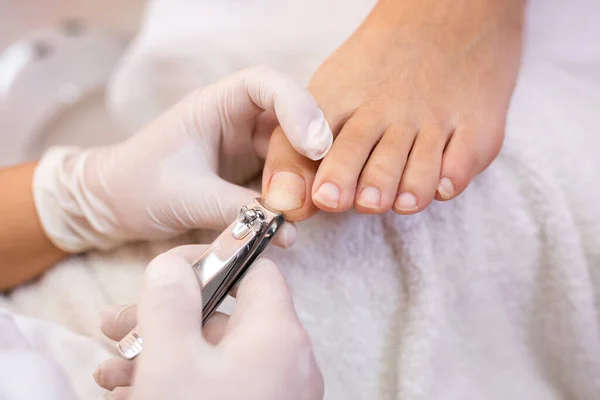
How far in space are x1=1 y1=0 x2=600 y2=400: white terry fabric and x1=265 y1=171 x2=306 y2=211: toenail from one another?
7cm

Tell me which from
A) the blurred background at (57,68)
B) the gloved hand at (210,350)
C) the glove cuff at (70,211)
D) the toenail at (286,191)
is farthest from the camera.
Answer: the blurred background at (57,68)

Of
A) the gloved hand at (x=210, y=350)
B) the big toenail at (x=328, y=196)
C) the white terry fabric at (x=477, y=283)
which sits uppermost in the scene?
the big toenail at (x=328, y=196)

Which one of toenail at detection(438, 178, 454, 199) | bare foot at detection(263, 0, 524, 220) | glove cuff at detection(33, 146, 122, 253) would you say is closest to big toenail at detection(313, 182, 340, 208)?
bare foot at detection(263, 0, 524, 220)

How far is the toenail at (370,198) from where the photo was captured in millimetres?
513

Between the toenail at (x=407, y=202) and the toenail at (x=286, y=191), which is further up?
the toenail at (x=286, y=191)

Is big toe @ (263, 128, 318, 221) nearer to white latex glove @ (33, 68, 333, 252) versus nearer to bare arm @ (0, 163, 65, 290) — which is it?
white latex glove @ (33, 68, 333, 252)

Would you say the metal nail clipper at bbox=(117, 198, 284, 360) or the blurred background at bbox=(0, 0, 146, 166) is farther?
the blurred background at bbox=(0, 0, 146, 166)

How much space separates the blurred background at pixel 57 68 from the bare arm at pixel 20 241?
535 mm

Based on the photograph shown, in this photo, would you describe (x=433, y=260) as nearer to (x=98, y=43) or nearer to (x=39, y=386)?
(x=39, y=386)

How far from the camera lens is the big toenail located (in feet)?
1.65

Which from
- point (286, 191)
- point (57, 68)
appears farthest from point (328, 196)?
point (57, 68)

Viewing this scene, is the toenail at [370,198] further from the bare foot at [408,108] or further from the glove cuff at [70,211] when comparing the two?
the glove cuff at [70,211]

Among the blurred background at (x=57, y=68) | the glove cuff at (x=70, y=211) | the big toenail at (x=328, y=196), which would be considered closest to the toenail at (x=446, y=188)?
the big toenail at (x=328, y=196)

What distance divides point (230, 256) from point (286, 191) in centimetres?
9
